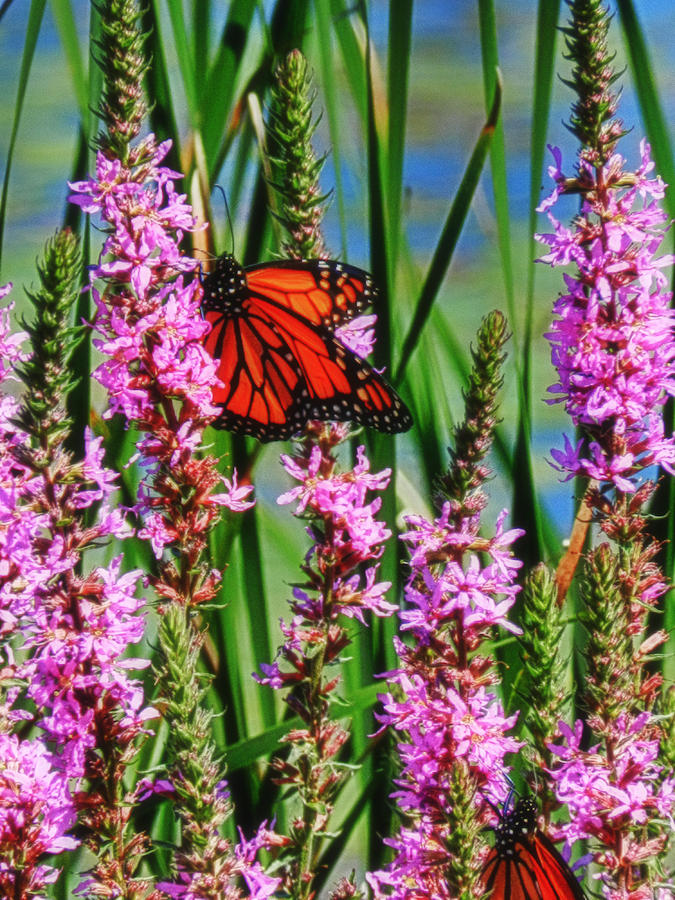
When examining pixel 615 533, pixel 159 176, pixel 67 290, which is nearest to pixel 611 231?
pixel 615 533

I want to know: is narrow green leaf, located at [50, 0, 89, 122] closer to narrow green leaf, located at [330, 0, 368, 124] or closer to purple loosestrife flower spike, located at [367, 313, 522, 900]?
narrow green leaf, located at [330, 0, 368, 124]

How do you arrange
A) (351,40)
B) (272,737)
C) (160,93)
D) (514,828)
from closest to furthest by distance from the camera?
(514,828) → (272,737) → (160,93) → (351,40)

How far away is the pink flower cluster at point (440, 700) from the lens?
75.2 inches

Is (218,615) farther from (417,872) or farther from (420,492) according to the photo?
(417,872)

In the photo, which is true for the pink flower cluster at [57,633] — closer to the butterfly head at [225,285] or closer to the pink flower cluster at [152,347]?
the pink flower cluster at [152,347]

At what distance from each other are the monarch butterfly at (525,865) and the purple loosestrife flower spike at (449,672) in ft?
0.19

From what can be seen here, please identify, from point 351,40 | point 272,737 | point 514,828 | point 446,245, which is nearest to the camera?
point 514,828

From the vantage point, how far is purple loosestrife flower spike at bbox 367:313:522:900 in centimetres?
191

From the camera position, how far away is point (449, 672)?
201cm

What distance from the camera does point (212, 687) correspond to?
289 cm

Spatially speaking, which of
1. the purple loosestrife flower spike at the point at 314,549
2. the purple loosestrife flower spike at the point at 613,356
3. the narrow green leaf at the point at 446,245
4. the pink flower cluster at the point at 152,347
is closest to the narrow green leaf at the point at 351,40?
the narrow green leaf at the point at 446,245

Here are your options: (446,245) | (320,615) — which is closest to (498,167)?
(446,245)

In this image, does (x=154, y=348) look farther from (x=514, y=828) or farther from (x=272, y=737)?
(x=514, y=828)

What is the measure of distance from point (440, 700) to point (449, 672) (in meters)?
0.07
